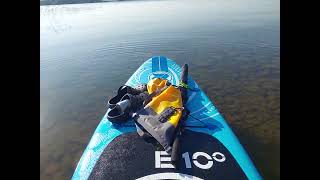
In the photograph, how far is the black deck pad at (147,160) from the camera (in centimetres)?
358

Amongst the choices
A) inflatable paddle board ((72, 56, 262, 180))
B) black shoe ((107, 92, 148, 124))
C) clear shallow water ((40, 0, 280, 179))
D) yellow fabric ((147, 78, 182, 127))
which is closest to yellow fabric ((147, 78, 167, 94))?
yellow fabric ((147, 78, 182, 127))

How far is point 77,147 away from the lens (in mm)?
5801

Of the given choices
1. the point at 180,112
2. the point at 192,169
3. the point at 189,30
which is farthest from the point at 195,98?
the point at 189,30

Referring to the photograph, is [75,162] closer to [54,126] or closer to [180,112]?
[54,126]

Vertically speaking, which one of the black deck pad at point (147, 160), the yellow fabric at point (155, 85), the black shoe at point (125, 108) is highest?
the yellow fabric at point (155, 85)

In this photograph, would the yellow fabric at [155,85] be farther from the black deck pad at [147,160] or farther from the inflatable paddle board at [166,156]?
the black deck pad at [147,160]

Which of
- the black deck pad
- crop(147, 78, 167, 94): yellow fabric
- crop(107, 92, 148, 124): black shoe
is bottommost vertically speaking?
the black deck pad

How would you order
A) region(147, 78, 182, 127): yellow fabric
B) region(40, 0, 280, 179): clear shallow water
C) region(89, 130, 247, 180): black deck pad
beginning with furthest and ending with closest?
region(40, 0, 280, 179): clear shallow water → region(147, 78, 182, 127): yellow fabric → region(89, 130, 247, 180): black deck pad

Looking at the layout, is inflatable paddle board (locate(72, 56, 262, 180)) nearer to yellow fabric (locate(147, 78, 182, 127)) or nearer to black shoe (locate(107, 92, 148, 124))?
black shoe (locate(107, 92, 148, 124))

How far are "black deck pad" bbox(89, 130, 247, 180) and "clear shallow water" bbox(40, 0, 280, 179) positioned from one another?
4.31 feet

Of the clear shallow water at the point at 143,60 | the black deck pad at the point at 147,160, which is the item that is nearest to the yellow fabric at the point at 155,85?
the black deck pad at the point at 147,160

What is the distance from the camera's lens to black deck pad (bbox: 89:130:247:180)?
3584mm

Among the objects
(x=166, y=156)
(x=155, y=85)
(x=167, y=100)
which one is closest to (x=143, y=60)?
(x=155, y=85)
